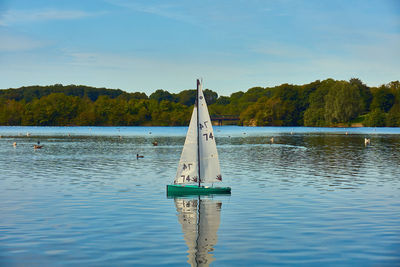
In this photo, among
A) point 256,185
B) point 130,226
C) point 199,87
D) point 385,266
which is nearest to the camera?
point 385,266

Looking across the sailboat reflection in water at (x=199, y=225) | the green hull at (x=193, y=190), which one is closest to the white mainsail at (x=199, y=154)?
the green hull at (x=193, y=190)

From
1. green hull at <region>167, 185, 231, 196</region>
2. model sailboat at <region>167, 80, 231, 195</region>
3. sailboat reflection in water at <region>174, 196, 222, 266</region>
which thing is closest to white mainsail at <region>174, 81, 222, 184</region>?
model sailboat at <region>167, 80, 231, 195</region>

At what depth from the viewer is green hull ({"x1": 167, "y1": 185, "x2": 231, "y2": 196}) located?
120 feet

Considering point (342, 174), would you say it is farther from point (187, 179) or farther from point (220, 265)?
point (220, 265)

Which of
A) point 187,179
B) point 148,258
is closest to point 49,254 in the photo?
point 148,258

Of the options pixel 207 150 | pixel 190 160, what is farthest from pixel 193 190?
pixel 207 150

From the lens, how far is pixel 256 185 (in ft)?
147

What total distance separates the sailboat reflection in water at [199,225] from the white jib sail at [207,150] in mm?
1966

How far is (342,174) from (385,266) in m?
34.8

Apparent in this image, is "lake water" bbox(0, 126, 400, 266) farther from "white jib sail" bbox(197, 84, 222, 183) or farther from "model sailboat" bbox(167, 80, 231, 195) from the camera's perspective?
"white jib sail" bbox(197, 84, 222, 183)

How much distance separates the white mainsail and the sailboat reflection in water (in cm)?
187

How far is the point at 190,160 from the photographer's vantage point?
37.5 meters

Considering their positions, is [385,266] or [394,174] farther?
[394,174]

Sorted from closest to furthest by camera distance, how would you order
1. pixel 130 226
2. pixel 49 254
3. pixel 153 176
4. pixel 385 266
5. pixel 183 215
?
pixel 385 266 < pixel 49 254 < pixel 130 226 < pixel 183 215 < pixel 153 176
